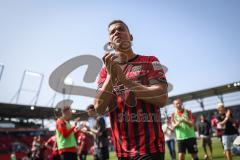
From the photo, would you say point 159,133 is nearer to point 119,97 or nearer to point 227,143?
point 119,97

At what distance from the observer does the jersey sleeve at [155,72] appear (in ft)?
7.74

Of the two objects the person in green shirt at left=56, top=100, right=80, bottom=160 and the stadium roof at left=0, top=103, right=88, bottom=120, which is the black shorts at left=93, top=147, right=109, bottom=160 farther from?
the stadium roof at left=0, top=103, right=88, bottom=120

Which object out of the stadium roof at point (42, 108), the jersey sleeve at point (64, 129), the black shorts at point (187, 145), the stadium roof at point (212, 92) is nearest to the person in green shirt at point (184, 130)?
the black shorts at point (187, 145)

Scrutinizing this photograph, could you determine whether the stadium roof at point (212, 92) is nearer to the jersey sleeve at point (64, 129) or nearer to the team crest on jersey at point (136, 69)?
the jersey sleeve at point (64, 129)

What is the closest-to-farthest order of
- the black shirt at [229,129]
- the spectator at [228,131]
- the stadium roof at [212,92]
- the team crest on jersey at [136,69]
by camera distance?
the team crest on jersey at [136,69], the spectator at [228,131], the black shirt at [229,129], the stadium roof at [212,92]

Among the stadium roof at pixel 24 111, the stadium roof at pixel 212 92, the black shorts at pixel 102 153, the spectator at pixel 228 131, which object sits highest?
→ the stadium roof at pixel 212 92

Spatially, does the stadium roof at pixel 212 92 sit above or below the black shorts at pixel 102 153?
above

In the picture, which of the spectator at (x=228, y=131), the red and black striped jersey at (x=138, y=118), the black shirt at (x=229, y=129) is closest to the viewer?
the red and black striped jersey at (x=138, y=118)

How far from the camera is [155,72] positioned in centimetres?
242

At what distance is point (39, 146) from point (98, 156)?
5.19 metres

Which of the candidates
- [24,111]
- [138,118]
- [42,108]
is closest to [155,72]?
[138,118]

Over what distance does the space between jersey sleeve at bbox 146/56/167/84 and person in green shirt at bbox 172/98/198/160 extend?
7.27 m

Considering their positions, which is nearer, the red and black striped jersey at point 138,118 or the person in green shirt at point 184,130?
the red and black striped jersey at point 138,118

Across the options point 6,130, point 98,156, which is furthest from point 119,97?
point 6,130
